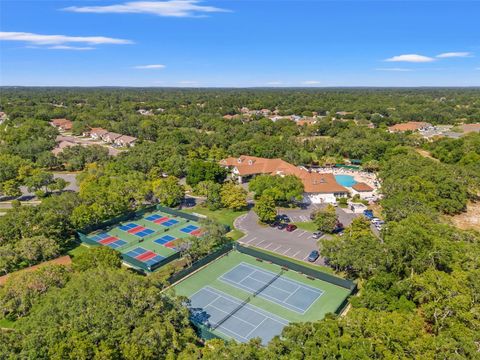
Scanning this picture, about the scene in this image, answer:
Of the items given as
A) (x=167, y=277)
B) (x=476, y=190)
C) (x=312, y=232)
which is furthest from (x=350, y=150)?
(x=167, y=277)

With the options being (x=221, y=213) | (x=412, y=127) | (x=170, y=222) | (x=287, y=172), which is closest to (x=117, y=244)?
(x=170, y=222)

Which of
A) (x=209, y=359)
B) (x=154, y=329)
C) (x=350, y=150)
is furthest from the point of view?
(x=350, y=150)

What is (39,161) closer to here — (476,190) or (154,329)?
(154,329)

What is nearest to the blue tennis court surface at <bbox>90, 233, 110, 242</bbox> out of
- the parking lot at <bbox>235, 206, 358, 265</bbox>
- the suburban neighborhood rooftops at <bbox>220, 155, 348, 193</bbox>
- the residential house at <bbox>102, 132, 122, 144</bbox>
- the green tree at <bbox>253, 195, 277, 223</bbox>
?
the parking lot at <bbox>235, 206, 358, 265</bbox>

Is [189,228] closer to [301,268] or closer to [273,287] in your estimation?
[273,287]

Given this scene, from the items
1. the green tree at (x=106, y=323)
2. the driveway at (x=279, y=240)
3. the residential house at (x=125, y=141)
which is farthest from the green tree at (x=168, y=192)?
the residential house at (x=125, y=141)

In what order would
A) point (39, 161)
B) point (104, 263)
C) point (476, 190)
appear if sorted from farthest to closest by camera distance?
point (39, 161)
point (476, 190)
point (104, 263)
